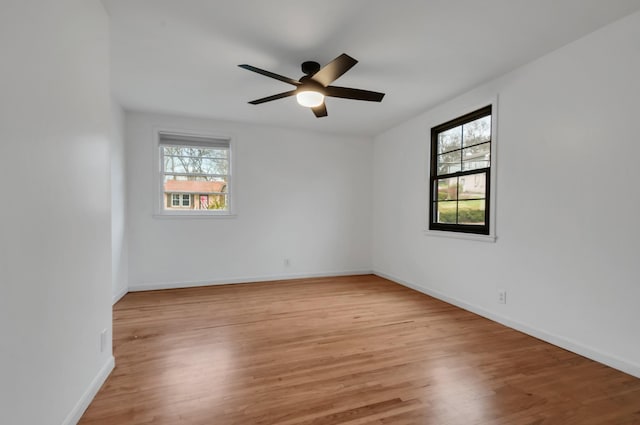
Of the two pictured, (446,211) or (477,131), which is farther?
(446,211)

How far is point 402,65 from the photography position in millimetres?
2814

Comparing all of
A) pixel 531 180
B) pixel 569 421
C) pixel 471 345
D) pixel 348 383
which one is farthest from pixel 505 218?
pixel 348 383

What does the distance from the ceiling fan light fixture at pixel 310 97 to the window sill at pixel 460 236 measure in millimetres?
2253

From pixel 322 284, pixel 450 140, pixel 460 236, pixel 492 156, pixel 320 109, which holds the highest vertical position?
pixel 320 109

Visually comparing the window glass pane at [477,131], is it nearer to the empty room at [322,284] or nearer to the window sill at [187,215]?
the empty room at [322,284]

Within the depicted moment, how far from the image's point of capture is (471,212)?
351 centimetres

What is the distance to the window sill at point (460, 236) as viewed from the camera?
3.17m

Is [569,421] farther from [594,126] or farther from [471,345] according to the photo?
[594,126]

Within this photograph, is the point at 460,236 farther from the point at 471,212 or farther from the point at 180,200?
the point at 180,200

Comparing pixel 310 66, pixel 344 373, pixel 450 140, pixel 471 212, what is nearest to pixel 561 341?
pixel 471 212

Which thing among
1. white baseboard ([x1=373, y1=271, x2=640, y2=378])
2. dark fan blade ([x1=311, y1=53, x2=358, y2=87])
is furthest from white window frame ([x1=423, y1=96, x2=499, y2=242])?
dark fan blade ([x1=311, y1=53, x2=358, y2=87])

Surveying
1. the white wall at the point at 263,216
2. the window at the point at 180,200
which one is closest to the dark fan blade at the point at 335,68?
the white wall at the point at 263,216

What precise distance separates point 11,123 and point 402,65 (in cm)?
280

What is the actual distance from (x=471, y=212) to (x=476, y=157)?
2.12 ft
